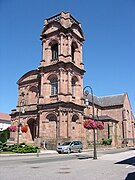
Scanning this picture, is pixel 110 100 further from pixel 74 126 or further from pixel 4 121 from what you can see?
pixel 4 121

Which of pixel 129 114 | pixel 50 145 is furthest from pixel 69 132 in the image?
pixel 129 114

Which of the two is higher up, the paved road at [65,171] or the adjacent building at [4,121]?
the adjacent building at [4,121]

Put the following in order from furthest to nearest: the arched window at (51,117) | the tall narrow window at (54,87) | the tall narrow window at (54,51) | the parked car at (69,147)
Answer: the tall narrow window at (54,51), the tall narrow window at (54,87), the arched window at (51,117), the parked car at (69,147)

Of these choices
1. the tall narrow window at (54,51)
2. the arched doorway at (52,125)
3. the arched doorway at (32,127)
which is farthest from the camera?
the arched doorway at (32,127)

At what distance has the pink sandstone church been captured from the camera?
36312 millimetres

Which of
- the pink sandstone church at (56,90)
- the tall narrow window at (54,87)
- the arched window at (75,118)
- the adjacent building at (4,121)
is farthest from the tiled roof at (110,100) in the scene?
the adjacent building at (4,121)

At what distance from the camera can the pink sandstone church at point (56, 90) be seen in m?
36.3

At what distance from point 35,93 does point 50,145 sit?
13.1m

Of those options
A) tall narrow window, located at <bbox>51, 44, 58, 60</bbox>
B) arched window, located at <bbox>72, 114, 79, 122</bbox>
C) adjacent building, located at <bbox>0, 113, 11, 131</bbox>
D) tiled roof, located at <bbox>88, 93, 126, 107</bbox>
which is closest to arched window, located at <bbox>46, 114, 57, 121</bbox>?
arched window, located at <bbox>72, 114, 79, 122</bbox>

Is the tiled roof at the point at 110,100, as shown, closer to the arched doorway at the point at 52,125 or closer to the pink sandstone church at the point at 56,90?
the pink sandstone church at the point at 56,90

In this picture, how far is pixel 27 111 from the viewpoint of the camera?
4147 cm

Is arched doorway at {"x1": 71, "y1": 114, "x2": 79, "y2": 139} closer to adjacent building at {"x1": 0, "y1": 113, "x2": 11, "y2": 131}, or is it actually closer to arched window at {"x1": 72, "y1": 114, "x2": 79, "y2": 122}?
arched window at {"x1": 72, "y1": 114, "x2": 79, "y2": 122}

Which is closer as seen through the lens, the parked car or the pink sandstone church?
the parked car

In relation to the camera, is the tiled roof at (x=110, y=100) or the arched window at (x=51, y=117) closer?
the arched window at (x=51, y=117)
